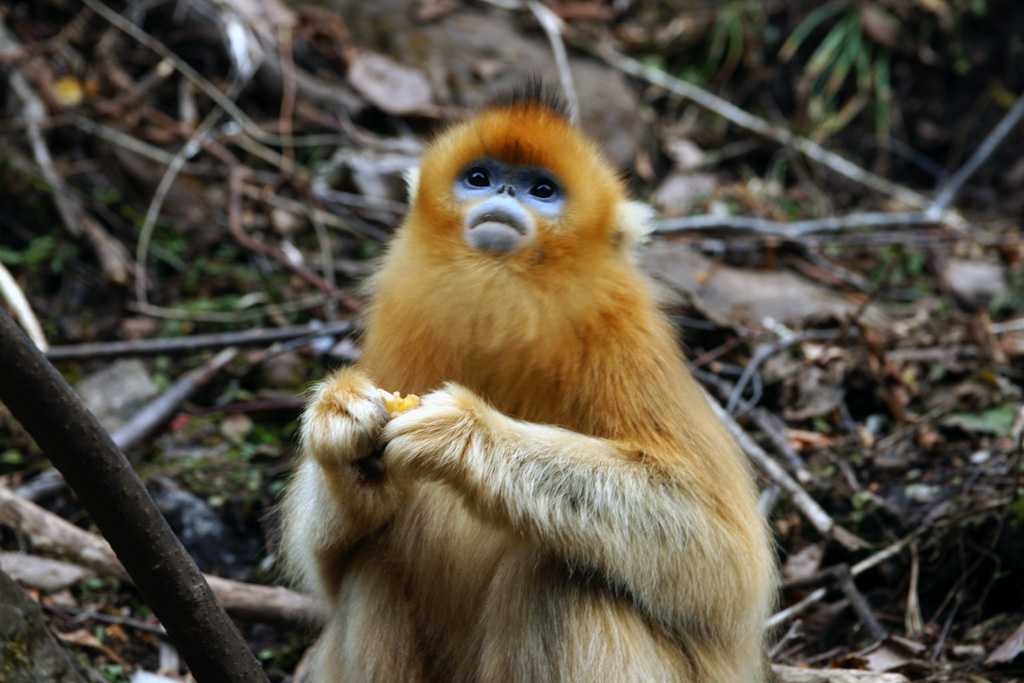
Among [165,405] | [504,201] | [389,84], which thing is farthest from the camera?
[389,84]

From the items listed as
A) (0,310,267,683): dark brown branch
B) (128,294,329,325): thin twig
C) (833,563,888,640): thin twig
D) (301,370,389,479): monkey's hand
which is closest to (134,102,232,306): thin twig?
(128,294,329,325): thin twig

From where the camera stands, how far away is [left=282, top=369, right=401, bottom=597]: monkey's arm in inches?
105

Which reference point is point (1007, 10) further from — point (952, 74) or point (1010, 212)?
point (1010, 212)

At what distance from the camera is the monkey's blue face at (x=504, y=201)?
2.77 meters

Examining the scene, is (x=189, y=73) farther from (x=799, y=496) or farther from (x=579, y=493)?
(x=579, y=493)

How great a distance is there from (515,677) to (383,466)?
721mm

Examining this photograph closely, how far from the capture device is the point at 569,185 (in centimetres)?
301

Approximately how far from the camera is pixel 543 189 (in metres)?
3.01

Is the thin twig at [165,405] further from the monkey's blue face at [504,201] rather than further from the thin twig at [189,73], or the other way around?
the monkey's blue face at [504,201]

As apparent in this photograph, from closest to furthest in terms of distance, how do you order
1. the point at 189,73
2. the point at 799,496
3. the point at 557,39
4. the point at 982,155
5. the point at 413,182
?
the point at 413,182, the point at 799,496, the point at 189,73, the point at 982,155, the point at 557,39

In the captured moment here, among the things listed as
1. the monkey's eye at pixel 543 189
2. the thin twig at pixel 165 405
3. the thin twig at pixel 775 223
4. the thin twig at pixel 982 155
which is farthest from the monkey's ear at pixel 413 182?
the thin twig at pixel 982 155

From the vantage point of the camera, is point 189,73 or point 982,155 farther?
point 982,155

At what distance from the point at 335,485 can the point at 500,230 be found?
918 mm

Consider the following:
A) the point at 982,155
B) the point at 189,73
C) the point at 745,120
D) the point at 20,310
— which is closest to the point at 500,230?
the point at 20,310
